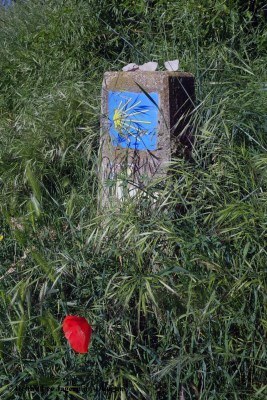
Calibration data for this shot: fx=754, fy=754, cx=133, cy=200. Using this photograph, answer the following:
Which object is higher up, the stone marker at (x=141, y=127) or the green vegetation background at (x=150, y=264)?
the stone marker at (x=141, y=127)

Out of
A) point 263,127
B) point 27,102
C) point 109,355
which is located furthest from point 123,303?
point 27,102

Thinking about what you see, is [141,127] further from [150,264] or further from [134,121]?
[150,264]

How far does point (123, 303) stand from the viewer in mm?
3113

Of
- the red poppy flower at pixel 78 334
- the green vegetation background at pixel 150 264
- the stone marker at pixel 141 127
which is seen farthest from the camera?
the stone marker at pixel 141 127

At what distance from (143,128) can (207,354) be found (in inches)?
52.0

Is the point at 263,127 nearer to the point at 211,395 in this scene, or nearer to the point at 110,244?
the point at 110,244

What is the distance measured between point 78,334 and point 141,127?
1398 millimetres

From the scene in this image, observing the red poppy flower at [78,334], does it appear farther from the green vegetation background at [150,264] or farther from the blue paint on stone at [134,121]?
the blue paint on stone at [134,121]

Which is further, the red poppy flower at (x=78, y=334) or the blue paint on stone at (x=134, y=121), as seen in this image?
the blue paint on stone at (x=134, y=121)

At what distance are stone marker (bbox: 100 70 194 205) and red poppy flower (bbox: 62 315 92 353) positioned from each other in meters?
0.93

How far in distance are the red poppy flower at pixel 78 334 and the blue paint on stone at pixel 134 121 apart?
4.09 feet

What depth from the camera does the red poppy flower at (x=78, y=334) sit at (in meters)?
2.75

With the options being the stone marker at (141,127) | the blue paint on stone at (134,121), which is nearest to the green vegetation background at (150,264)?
the stone marker at (141,127)

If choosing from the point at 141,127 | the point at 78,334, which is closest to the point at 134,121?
the point at 141,127
